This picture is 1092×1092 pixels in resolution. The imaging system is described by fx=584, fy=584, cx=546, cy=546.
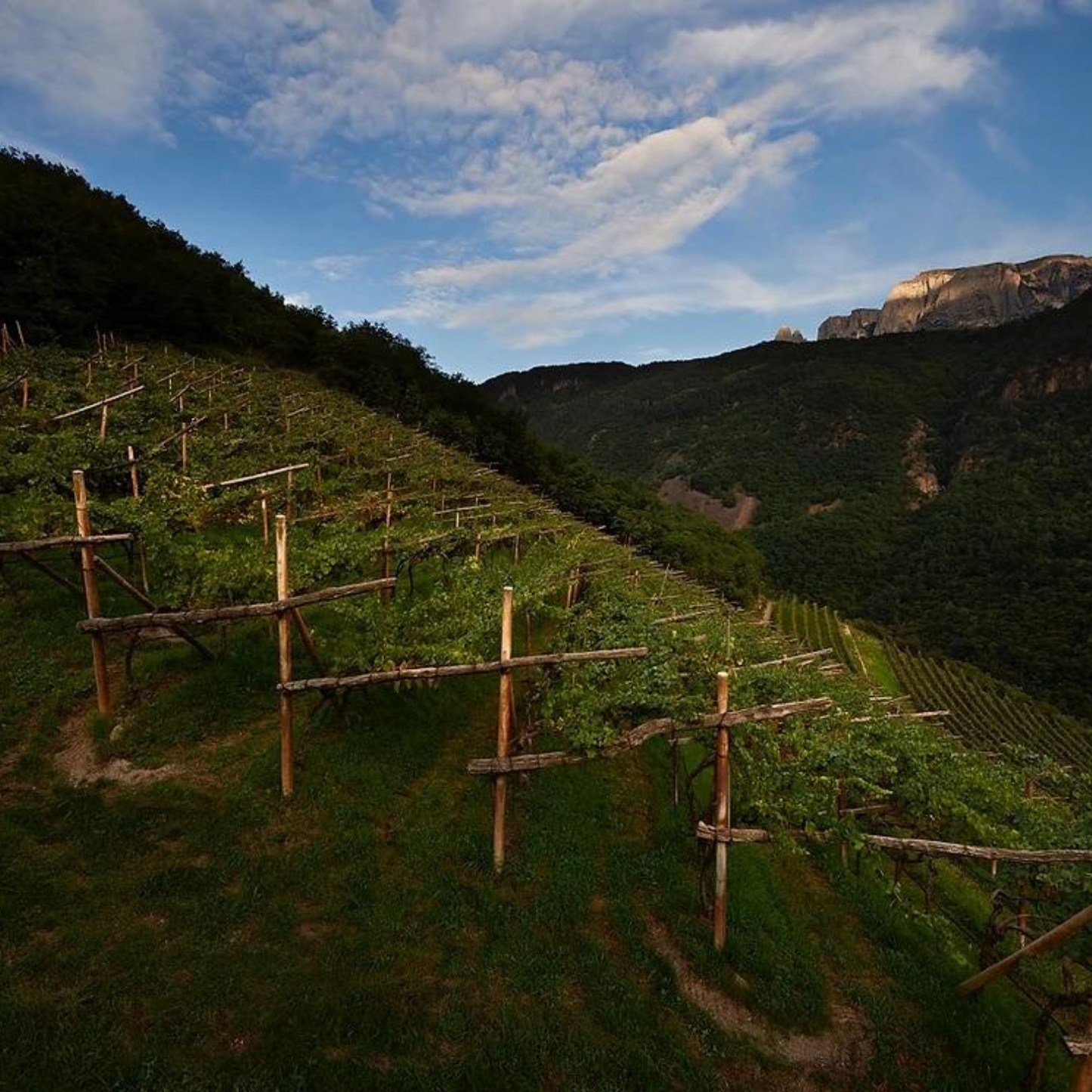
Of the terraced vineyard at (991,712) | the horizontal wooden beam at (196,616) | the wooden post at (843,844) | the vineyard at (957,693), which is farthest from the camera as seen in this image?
the vineyard at (957,693)

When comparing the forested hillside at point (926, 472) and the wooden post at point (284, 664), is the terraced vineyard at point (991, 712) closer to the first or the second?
the forested hillside at point (926, 472)

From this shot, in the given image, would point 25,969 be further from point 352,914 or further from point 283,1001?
point 352,914

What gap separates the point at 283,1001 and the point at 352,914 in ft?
4.65

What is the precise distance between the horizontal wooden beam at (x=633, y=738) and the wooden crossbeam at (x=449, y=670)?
1.22 metres

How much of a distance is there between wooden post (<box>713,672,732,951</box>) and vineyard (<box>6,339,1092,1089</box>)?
0.06 meters

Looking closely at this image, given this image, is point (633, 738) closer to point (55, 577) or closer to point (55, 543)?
point (55, 543)

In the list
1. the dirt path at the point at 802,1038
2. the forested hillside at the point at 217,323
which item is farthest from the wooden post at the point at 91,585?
the forested hillside at the point at 217,323

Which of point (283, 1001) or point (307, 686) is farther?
point (307, 686)

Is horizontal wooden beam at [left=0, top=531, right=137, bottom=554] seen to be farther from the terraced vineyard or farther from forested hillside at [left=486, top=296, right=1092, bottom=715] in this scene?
forested hillside at [left=486, top=296, right=1092, bottom=715]

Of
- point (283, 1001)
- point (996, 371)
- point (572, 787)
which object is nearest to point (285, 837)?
point (283, 1001)

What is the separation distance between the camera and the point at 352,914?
778cm

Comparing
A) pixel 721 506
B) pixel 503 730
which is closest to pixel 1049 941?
pixel 503 730

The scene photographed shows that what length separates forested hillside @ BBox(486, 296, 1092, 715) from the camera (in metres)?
83.6

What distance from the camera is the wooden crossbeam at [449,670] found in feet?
29.7
